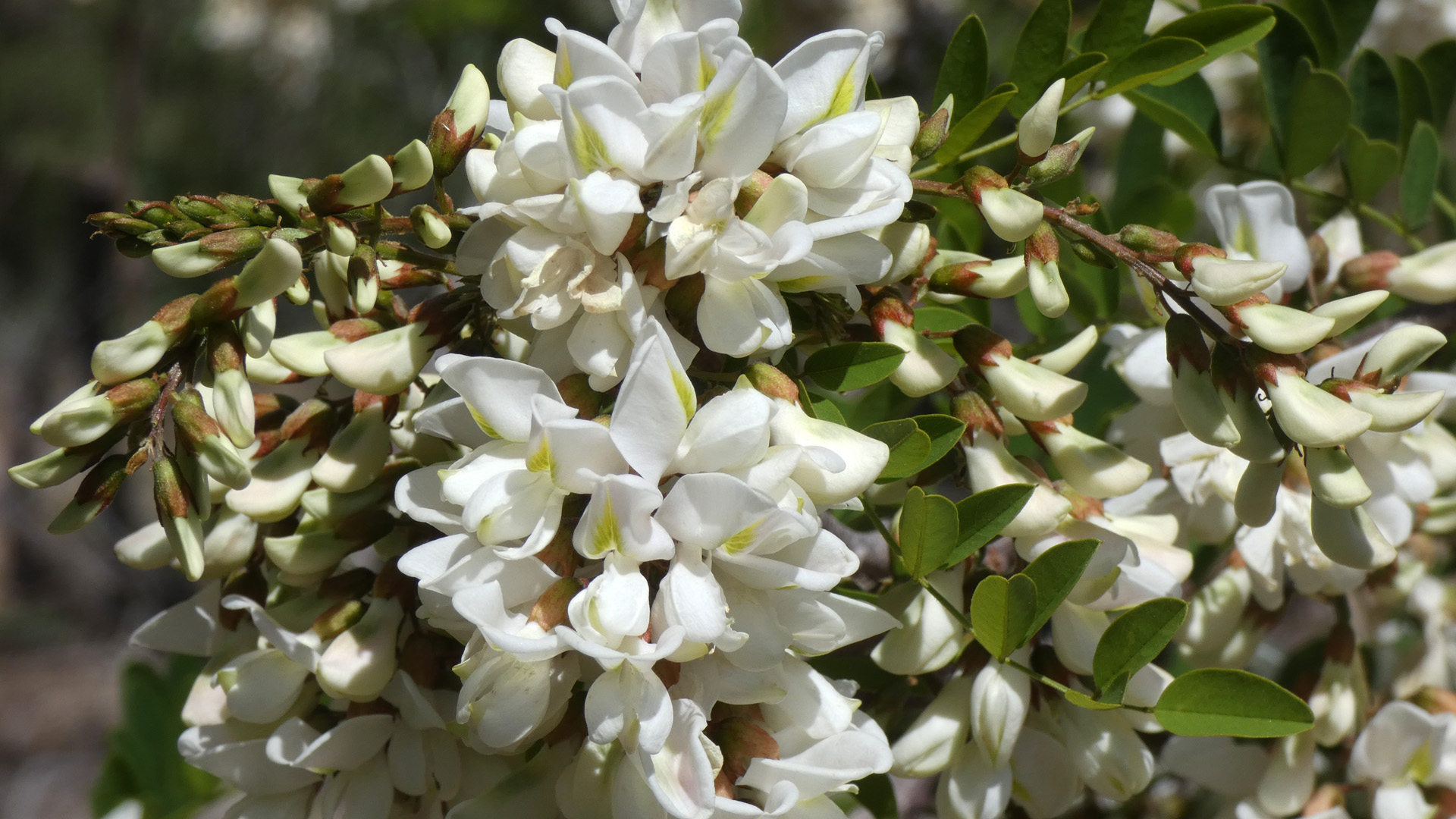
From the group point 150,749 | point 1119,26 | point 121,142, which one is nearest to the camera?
point 1119,26

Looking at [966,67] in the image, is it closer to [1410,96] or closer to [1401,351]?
[1401,351]

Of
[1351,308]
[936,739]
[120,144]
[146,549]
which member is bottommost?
[120,144]

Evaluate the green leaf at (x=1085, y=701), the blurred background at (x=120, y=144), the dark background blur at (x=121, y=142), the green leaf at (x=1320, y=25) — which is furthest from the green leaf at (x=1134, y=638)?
the dark background blur at (x=121, y=142)

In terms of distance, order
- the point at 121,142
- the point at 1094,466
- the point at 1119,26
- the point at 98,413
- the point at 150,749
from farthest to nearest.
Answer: the point at 121,142
the point at 150,749
the point at 1119,26
the point at 1094,466
the point at 98,413

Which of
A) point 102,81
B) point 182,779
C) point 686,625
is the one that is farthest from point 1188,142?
point 102,81

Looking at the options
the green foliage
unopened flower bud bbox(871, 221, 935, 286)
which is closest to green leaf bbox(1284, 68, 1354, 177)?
unopened flower bud bbox(871, 221, 935, 286)

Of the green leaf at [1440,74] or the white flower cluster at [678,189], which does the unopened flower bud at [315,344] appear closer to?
the white flower cluster at [678,189]

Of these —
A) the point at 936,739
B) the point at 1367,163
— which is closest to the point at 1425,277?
the point at 1367,163
